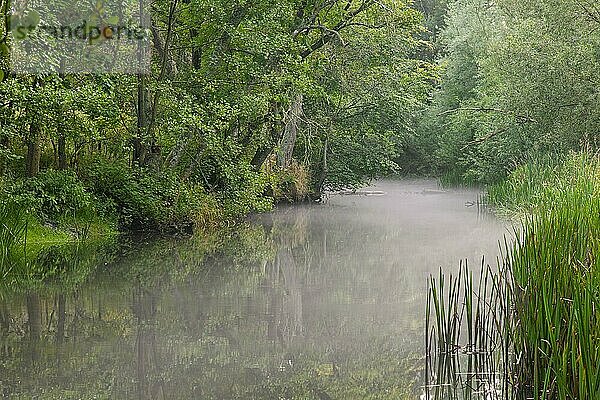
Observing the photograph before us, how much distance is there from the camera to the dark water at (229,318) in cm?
367

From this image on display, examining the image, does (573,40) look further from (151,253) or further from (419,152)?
(419,152)

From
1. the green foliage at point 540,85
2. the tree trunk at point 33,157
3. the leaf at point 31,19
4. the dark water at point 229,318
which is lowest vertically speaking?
the dark water at point 229,318

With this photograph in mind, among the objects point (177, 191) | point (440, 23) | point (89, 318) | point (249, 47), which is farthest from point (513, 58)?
point (440, 23)

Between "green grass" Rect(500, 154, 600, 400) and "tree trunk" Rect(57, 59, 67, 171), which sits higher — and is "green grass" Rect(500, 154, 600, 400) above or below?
below

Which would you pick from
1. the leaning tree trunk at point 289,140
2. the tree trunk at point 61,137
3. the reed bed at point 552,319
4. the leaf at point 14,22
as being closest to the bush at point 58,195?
the tree trunk at point 61,137

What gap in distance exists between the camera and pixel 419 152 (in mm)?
20328

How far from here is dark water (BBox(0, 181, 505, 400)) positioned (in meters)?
3.67

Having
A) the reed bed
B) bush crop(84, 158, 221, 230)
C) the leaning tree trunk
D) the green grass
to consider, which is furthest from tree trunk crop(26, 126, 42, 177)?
the green grass

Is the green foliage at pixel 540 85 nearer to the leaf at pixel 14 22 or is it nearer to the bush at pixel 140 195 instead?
the bush at pixel 140 195

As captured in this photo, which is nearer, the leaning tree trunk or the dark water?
the dark water

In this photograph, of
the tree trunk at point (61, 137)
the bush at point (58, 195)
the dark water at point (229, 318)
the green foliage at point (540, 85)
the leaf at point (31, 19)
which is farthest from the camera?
the green foliage at point (540, 85)

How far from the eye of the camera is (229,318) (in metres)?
5.05

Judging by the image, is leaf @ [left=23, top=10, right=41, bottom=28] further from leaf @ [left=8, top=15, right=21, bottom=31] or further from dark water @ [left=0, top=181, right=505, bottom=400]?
dark water @ [left=0, top=181, right=505, bottom=400]

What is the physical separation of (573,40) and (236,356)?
8634 millimetres
